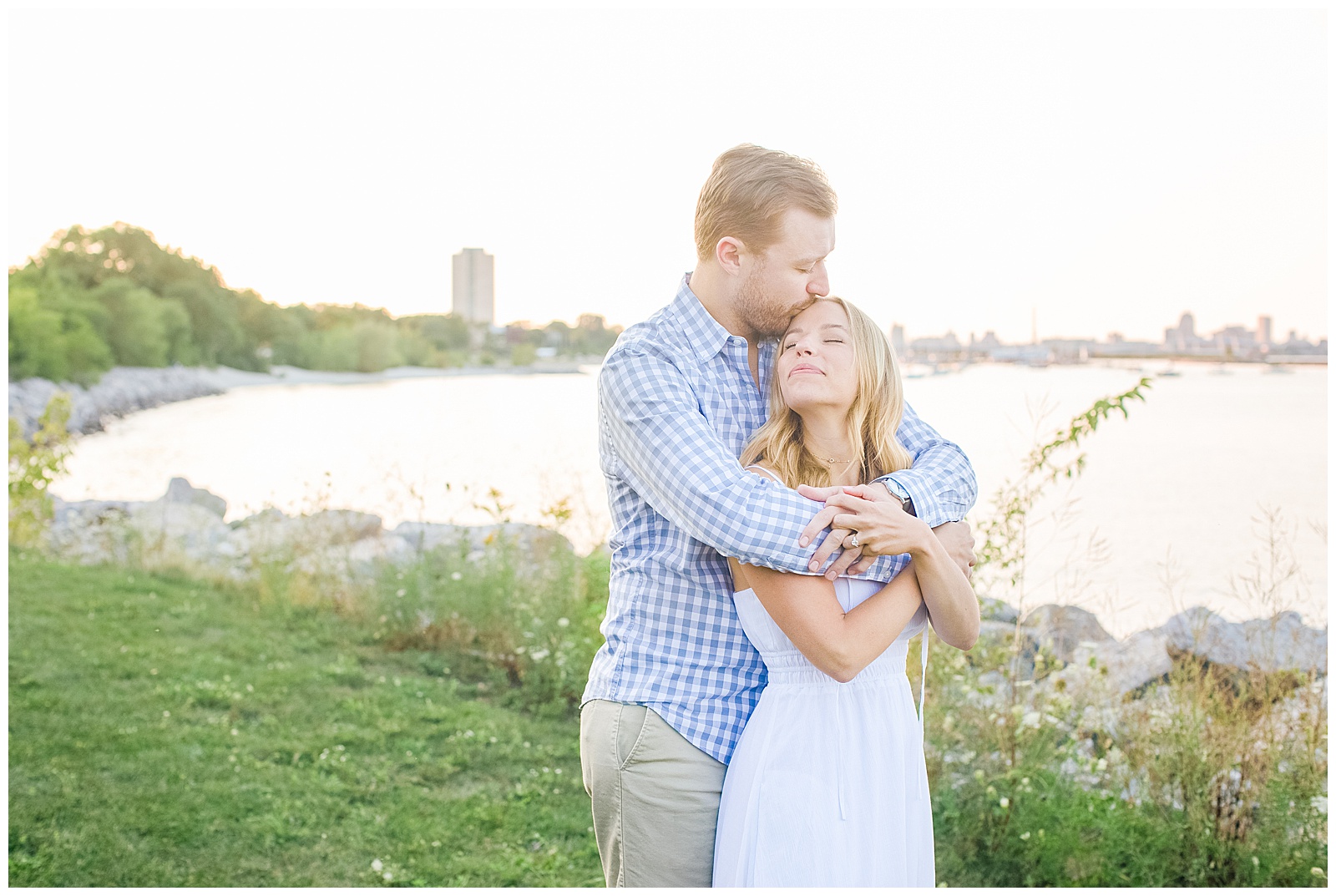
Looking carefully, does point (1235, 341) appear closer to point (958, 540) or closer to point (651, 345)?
point (958, 540)

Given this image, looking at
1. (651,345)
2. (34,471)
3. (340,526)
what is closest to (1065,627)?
(651,345)

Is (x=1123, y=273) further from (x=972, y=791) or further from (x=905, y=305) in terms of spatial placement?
(x=972, y=791)

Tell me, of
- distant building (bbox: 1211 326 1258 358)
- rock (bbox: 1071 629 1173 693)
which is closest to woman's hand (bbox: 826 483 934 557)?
rock (bbox: 1071 629 1173 693)

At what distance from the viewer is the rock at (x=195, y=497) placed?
993cm

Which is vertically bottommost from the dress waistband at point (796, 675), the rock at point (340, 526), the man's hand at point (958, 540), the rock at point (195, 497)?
the rock at point (195, 497)

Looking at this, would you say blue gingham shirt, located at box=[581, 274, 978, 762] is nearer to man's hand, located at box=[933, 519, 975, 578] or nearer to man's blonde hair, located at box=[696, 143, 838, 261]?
man's hand, located at box=[933, 519, 975, 578]

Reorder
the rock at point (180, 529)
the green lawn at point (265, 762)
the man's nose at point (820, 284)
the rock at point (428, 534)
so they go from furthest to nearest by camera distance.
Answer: the rock at point (180, 529) → the rock at point (428, 534) → the green lawn at point (265, 762) → the man's nose at point (820, 284)

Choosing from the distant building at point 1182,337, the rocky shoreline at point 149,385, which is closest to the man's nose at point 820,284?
the distant building at point 1182,337

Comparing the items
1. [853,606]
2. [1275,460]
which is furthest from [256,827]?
[1275,460]

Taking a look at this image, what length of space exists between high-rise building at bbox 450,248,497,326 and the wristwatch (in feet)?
23.8

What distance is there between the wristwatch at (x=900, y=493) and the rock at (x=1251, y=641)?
260 cm

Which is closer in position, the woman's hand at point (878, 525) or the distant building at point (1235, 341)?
the woman's hand at point (878, 525)

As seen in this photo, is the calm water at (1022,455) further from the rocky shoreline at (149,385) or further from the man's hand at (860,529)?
the rocky shoreline at (149,385)

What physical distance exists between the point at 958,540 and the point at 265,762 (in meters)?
3.53
